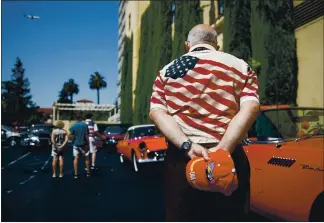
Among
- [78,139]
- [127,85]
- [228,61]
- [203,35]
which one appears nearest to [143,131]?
[78,139]

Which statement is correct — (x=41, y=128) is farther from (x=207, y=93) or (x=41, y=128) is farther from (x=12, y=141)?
(x=207, y=93)

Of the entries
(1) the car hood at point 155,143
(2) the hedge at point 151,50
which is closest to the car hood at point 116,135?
(2) the hedge at point 151,50

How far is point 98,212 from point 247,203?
3842 mm

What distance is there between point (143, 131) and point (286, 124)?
8.25 meters

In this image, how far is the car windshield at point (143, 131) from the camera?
12409 mm

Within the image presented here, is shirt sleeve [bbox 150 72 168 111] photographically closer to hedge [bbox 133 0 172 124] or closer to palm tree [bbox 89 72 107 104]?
hedge [bbox 133 0 172 124]

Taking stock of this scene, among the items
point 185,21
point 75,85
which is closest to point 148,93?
point 185,21

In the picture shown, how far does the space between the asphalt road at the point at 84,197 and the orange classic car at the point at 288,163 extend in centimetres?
86

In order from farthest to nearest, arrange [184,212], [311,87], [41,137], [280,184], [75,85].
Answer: [75,85]
[41,137]
[311,87]
[280,184]
[184,212]

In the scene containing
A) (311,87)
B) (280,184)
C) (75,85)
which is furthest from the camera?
(75,85)

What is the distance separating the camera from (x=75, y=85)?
89.8m

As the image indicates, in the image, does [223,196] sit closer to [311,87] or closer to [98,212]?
[98,212]

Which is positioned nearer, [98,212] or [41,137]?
[98,212]

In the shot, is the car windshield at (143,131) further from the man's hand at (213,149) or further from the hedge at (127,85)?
the hedge at (127,85)
